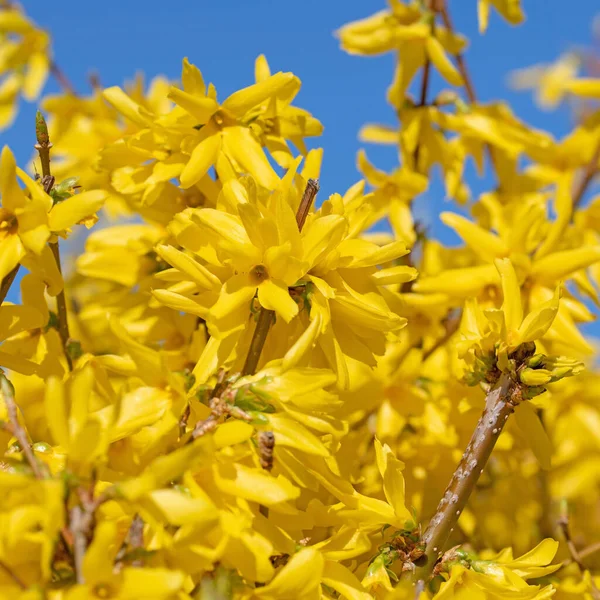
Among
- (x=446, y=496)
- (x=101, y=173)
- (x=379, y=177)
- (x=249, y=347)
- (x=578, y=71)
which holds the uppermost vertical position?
(x=578, y=71)

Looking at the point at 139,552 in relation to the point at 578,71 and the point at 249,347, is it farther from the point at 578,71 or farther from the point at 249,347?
the point at 578,71

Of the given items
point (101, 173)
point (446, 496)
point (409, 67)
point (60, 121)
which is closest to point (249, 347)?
point (446, 496)

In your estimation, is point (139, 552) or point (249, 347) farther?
point (249, 347)

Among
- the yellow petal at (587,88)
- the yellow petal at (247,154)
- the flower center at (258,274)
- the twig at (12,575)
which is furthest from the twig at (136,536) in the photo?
the yellow petal at (587,88)

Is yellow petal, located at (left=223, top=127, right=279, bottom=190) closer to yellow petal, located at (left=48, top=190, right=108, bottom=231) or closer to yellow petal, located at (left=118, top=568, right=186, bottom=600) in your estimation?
yellow petal, located at (left=48, top=190, right=108, bottom=231)

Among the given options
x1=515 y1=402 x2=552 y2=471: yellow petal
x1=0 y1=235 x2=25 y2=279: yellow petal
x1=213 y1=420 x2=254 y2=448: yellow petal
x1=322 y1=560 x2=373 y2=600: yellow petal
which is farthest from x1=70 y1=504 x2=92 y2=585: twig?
x1=515 y1=402 x2=552 y2=471: yellow petal

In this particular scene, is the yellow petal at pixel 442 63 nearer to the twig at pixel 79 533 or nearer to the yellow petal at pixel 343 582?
the yellow petal at pixel 343 582

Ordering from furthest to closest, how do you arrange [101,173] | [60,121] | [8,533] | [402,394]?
1. [60,121]
2. [402,394]
3. [101,173]
4. [8,533]
